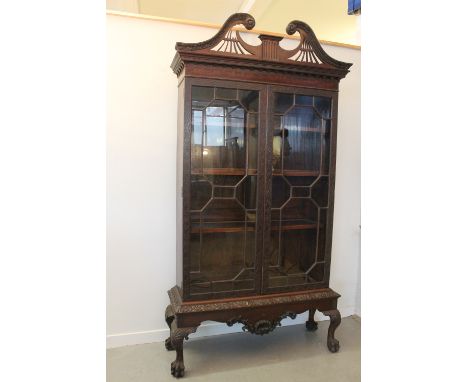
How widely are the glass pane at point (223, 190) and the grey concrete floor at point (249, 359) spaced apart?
0.47 meters

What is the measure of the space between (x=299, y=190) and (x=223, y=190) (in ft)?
1.62

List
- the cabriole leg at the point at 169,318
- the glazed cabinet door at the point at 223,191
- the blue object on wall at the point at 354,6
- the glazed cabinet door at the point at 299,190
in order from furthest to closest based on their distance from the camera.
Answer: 1. the blue object on wall at the point at 354,6
2. the cabriole leg at the point at 169,318
3. the glazed cabinet door at the point at 299,190
4. the glazed cabinet door at the point at 223,191

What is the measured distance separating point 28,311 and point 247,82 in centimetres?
175

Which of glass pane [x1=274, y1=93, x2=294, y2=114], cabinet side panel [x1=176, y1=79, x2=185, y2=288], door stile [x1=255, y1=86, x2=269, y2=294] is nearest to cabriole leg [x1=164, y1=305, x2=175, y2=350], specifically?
cabinet side panel [x1=176, y1=79, x2=185, y2=288]

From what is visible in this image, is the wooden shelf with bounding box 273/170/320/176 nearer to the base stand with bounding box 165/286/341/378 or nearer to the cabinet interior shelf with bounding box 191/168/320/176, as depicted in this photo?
the cabinet interior shelf with bounding box 191/168/320/176

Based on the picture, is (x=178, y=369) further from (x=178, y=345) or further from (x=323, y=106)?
(x=323, y=106)

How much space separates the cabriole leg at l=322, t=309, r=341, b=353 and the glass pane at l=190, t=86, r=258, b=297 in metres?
0.60

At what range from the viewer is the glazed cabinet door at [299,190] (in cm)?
208

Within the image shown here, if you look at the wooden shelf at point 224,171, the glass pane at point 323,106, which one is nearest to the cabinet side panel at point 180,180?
the wooden shelf at point 224,171

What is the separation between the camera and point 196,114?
192 cm

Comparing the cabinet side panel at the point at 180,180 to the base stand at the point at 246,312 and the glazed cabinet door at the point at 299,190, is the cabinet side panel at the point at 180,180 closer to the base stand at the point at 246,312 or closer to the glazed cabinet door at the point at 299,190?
the base stand at the point at 246,312
